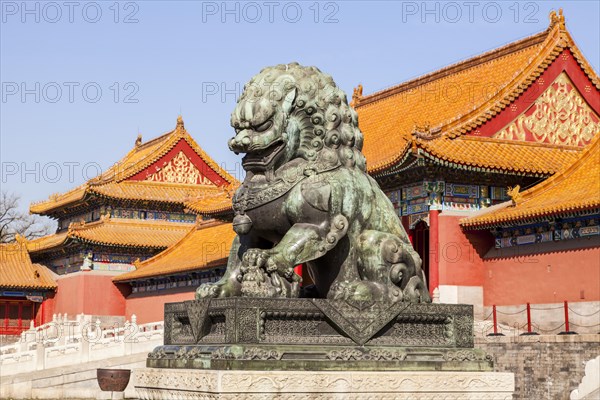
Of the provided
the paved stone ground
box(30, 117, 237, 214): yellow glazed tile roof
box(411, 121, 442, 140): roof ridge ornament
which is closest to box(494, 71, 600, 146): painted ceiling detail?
box(411, 121, 442, 140): roof ridge ornament

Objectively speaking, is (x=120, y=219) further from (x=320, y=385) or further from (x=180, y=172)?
(x=320, y=385)

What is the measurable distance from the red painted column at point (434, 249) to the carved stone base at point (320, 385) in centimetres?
1755

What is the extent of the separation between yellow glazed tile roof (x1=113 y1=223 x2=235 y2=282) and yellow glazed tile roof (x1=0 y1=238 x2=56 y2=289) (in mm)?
4353

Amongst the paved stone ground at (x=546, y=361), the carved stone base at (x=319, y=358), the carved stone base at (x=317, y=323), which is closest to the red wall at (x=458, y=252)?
the paved stone ground at (x=546, y=361)

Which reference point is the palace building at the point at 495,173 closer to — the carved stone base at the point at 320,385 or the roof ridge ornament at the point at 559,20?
the roof ridge ornament at the point at 559,20

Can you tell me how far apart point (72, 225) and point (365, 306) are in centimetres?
3833

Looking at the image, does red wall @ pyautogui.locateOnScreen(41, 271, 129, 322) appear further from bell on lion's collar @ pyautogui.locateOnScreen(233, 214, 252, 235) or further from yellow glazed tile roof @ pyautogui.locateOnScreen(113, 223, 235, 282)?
bell on lion's collar @ pyautogui.locateOnScreen(233, 214, 252, 235)

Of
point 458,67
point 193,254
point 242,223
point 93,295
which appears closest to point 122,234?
point 93,295

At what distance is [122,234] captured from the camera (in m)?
44.5

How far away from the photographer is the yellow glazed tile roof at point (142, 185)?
149 feet

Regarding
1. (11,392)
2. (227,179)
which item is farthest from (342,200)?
(227,179)

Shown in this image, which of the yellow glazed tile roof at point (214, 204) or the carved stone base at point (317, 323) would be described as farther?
the yellow glazed tile roof at point (214, 204)

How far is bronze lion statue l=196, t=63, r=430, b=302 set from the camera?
295 inches

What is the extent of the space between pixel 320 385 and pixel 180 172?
41977mm
